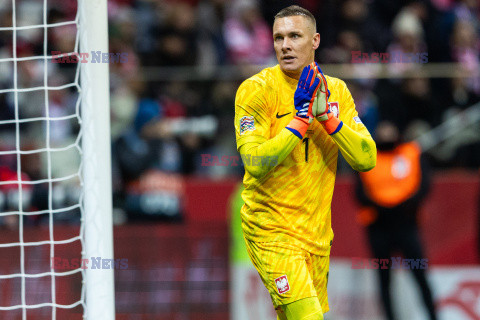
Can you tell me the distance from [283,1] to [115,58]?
8.46ft

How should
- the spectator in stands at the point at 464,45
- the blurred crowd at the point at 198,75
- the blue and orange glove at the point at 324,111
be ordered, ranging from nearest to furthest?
the blue and orange glove at the point at 324,111
the blurred crowd at the point at 198,75
the spectator in stands at the point at 464,45

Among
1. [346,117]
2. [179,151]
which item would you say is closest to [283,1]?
[179,151]

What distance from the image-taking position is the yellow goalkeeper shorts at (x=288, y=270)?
4.50m

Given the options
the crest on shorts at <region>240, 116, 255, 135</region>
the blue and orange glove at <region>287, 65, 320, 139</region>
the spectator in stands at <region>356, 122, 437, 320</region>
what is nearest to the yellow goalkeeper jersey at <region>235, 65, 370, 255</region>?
the crest on shorts at <region>240, 116, 255, 135</region>

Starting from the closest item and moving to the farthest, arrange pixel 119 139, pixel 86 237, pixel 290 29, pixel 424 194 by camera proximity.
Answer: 1. pixel 290 29
2. pixel 86 237
3. pixel 424 194
4. pixel 119 139

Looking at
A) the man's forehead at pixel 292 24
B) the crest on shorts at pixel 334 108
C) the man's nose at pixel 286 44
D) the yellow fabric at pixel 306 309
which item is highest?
the man's forehead at pixel 292 24

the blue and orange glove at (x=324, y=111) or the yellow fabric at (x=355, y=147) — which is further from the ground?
the blue and orange glove at (x=324, y=111)

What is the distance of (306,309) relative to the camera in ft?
14.6

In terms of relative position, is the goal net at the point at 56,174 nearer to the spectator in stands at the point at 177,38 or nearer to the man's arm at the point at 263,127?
the man's arm at the point at 263,127

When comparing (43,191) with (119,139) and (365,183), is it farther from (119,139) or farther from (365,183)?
(365,183)

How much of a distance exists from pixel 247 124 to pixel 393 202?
13.4ft

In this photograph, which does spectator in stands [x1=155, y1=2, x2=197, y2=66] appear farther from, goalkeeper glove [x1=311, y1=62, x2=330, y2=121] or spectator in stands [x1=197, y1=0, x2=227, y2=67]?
goalkeeper glove [x1=311, y1=62, x2=330, y2=121]

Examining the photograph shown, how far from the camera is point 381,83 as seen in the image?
9.93 m

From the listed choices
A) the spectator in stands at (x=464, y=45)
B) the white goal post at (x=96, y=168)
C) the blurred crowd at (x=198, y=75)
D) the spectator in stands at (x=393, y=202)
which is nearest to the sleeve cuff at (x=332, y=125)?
the white goal post at (x=96, y=168)
